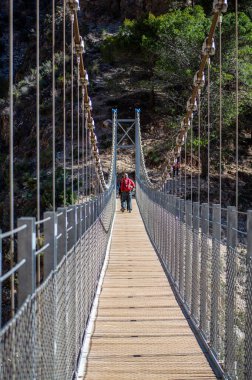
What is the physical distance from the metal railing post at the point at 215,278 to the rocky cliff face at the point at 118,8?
36232 millimetres

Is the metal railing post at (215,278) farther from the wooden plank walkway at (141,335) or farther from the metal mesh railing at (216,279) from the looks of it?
the wooden plank walkway at (141,335)

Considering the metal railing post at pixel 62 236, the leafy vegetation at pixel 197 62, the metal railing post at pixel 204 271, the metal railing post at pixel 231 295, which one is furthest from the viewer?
the leafy vegetation at pixel 197 62

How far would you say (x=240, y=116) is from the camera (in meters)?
27.2

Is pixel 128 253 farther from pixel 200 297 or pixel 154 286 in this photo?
pixel 200 297

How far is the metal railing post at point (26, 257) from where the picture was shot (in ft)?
8.14

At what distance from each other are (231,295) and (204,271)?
4.15 ft

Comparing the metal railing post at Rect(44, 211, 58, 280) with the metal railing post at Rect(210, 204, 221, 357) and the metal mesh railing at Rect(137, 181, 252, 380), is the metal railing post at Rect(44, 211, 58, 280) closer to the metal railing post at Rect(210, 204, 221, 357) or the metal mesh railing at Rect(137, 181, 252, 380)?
the metal mesh railing at Rect(137, 181, 252, 380)

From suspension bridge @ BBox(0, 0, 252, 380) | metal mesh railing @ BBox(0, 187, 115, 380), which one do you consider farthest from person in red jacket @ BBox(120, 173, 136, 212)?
metal mesh railing @ BBox(0, 187, 115, 380)

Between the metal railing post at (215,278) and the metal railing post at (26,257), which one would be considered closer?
the metal railing post at (26,257)

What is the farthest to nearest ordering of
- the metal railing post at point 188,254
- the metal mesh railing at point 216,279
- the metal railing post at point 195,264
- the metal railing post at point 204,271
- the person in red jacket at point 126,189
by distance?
the person in red jacket at point 126,189 < the metal railing post at point 188,254 < the metal railing post at point 195,264 < the metal railing post at point 204,271 < the metal mesh railing at point 216,279

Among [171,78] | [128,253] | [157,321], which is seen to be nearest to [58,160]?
[171,78]

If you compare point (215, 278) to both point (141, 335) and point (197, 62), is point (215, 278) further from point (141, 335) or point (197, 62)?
point (197, 62)

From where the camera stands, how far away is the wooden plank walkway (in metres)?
4.45

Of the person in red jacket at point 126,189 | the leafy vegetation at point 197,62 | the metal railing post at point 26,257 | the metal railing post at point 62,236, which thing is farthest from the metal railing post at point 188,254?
the leafy vegetation at point 197,62
